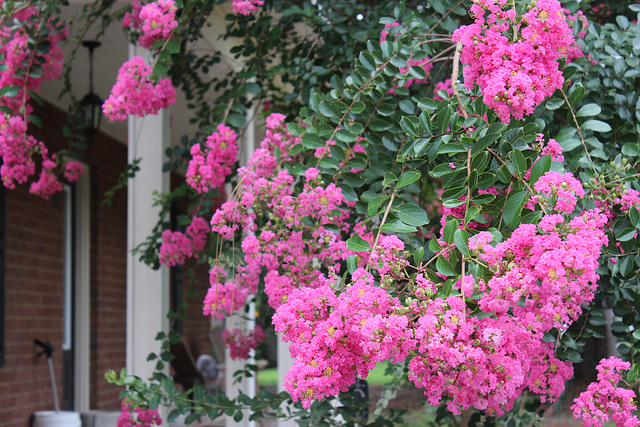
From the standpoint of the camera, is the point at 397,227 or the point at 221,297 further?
the point at 221,297

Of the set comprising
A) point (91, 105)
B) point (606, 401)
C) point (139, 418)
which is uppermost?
point (91, 105)

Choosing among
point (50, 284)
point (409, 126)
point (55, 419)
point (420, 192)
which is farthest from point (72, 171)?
point (50, 284)

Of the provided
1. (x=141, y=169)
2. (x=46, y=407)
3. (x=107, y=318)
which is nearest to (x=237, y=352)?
(x=141, y=169)

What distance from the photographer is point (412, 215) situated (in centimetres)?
115

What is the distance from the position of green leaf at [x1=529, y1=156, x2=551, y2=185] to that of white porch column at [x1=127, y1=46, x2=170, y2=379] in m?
1.84

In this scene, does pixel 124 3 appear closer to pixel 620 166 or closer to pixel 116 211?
pixel 620 166

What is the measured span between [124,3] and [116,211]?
9.42ft

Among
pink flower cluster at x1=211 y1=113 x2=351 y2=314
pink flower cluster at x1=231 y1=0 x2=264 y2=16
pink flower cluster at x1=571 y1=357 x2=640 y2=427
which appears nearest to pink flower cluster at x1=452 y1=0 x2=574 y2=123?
pink flower cluster at x1=211 y1=113 x2=351 y2=314

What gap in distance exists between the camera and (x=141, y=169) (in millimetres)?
2742

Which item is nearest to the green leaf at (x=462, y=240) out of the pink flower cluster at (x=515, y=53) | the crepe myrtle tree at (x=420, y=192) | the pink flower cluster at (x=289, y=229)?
the crepe myrtle tree at (x=420, y=192)

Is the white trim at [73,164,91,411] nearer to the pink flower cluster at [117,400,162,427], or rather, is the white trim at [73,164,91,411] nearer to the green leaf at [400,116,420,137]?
the pink flower cluster at [117,400,162,427]

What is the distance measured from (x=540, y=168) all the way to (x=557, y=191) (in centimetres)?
6

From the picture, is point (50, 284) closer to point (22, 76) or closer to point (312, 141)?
point (22, 76)

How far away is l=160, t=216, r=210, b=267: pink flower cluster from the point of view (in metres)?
2.18
